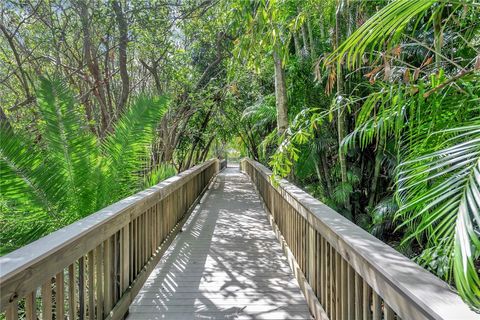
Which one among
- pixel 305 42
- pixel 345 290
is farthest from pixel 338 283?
pixel 305 42

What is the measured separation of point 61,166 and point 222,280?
5.87 feet

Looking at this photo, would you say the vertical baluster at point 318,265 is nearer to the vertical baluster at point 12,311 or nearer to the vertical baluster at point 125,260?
the vertical baluster at point 125,260

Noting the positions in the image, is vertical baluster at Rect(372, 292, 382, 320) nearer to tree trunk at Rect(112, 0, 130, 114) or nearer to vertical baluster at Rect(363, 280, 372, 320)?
vertical baluster at Rect(363, 280, 372, 320)

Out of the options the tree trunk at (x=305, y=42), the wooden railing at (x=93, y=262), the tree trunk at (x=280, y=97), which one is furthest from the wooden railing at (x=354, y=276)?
the tree trunk at (x=305, y=42)

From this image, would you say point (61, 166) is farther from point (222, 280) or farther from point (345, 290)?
point (345, 290)

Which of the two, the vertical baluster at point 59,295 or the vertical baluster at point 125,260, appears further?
the vertical baluster at point 125,260

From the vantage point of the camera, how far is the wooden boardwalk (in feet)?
8.78

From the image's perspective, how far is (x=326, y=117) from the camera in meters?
4.96

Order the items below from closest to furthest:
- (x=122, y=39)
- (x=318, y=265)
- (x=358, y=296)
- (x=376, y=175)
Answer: (x=358, y=296)
(x=318, y=265)
(x=376, y=175)
(x=122, y=39)

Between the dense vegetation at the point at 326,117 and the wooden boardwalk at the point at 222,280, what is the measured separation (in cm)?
96

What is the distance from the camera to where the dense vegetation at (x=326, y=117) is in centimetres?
154

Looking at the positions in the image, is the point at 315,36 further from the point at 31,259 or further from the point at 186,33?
the point at 31,259

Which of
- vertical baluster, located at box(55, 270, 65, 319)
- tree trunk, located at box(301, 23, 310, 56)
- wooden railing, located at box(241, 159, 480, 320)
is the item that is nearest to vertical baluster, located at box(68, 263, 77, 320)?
vertical baluster, located at box(55, 270, 65, 319)

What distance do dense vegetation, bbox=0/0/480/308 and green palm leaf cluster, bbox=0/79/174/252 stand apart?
12 mm
